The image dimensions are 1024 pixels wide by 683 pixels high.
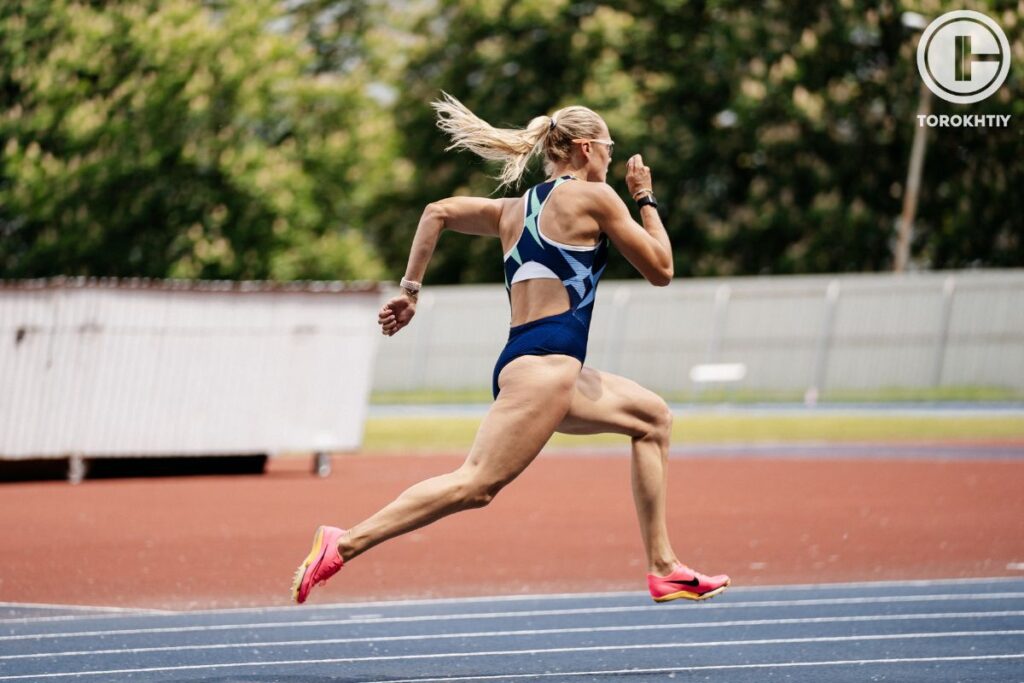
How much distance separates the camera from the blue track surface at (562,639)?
7137 millimetres

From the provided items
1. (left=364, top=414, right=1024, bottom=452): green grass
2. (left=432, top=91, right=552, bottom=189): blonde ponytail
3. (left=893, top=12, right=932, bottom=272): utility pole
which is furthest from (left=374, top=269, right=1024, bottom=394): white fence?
(left=432, top=91, right=552, bottom=189): blonde ponytail

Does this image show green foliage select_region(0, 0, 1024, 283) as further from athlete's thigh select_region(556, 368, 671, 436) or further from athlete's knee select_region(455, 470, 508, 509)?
athlete's knee select_region(455, 470, 508, 509)

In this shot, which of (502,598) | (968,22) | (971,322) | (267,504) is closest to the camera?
(502,598)

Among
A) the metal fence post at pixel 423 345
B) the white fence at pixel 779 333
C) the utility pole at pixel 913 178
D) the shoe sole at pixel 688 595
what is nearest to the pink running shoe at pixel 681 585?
the shoe sole at pixel 688 595

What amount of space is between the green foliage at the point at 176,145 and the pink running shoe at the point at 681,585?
3358 cm

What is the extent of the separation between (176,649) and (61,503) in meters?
8.58

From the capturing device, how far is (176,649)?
8.01 meters

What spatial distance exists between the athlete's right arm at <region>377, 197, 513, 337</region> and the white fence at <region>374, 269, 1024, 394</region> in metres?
28.9

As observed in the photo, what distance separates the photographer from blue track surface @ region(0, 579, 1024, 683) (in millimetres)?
7137

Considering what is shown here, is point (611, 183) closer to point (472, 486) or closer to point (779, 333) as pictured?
point (779, 333)

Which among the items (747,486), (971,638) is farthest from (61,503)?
(971,638)

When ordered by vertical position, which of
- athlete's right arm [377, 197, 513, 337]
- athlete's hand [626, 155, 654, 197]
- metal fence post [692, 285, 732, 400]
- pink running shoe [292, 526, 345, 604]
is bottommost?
metal fence post [692, 285, 732, 400]

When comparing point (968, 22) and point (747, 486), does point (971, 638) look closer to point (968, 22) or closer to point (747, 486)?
point (747, 486)

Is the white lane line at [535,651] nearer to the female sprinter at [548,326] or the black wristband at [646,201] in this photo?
the female sprinter at [548,326]
